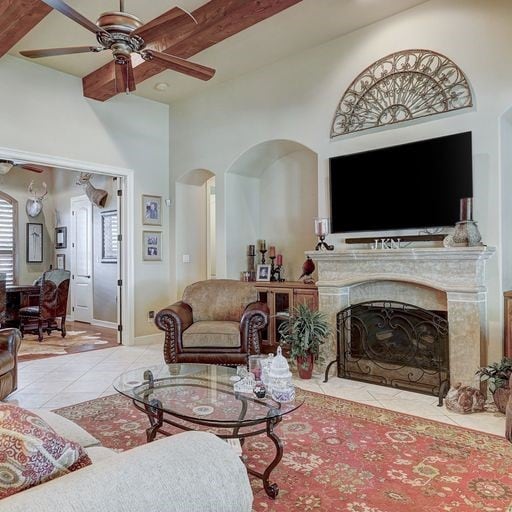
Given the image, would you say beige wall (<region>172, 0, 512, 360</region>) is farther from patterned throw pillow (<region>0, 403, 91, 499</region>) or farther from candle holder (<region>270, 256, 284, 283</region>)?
patterned throw pillow (<region>0, 403, 91, 499</region>)

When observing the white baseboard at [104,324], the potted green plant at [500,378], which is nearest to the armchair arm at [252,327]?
the potted green plant at [500,378]

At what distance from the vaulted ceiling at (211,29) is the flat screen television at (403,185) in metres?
1.30

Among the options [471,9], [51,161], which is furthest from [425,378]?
[51,161]

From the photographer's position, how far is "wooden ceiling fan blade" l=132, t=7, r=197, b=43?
2.64 meters

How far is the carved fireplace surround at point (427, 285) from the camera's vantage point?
338cm

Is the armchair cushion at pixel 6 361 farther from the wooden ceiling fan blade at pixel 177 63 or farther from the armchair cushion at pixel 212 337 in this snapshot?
the wooden ceiling fan blade at pixel 177 63

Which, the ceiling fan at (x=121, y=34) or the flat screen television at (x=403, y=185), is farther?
the flat screen television at (x=403, y=185)

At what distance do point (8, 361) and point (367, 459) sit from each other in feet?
9.15

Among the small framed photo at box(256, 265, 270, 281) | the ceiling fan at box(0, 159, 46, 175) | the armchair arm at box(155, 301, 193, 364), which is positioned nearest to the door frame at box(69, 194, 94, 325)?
the ceiling fan at box(0, 159, 46, 175)

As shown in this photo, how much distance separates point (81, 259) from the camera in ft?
26.7

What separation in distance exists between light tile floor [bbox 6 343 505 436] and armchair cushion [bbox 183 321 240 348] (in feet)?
2.43

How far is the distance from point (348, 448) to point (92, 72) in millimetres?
4937

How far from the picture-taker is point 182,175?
611cm

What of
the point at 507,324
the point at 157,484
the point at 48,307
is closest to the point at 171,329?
the point at 507,324
